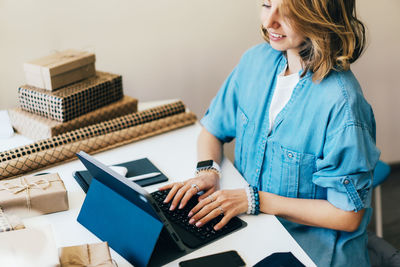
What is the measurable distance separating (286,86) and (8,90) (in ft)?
3.92

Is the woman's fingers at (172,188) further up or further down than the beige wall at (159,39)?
further down

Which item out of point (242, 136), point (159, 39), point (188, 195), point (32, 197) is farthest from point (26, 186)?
point (159, 39)

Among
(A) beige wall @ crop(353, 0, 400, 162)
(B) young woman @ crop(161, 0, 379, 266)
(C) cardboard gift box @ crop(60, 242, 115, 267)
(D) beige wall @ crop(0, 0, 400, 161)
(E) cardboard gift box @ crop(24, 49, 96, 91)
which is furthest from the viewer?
(A) beige wall @ crop(353, 0, 400, 162)

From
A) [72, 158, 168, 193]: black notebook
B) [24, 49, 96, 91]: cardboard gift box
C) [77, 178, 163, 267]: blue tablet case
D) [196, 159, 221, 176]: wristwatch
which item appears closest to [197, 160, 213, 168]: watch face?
[196, 159, 221, 176]: wristwatch

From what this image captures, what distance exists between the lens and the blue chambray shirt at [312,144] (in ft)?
3.29

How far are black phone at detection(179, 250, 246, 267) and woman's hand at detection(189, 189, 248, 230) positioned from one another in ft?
0.31

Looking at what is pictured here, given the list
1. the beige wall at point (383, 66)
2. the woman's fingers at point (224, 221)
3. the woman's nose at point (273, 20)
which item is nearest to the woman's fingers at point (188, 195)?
the woman's fingers at point (224, 221)

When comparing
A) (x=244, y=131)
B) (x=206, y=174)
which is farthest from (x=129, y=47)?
(x=206, y=174)

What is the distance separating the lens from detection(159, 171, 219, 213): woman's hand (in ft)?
3.40

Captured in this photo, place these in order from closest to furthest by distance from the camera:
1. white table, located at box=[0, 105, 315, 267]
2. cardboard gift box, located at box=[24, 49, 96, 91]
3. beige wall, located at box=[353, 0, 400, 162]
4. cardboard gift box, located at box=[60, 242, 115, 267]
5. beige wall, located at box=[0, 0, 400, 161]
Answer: cardboard gift box, located at box=[60, 242, 115, 267]
white table, located at box=[0, 105, 315, 267]
cardboard gift box, located at box=[24, 49, 96, 91]
beige wall, located at box=[0, 0, 400, 161]
beige wall, located at box=[353, 0, 400, 162]

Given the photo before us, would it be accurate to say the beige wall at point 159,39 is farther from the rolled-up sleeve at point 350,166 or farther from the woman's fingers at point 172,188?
the rolled-up sleeve at point 350,166

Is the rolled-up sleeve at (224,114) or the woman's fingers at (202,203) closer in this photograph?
the woman's fingers at (202,203)

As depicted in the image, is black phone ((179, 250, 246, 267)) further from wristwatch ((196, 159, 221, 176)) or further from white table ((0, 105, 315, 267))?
wristwatch ((196, 159, 221, 176))

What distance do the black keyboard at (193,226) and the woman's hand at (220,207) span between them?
0.01 m
